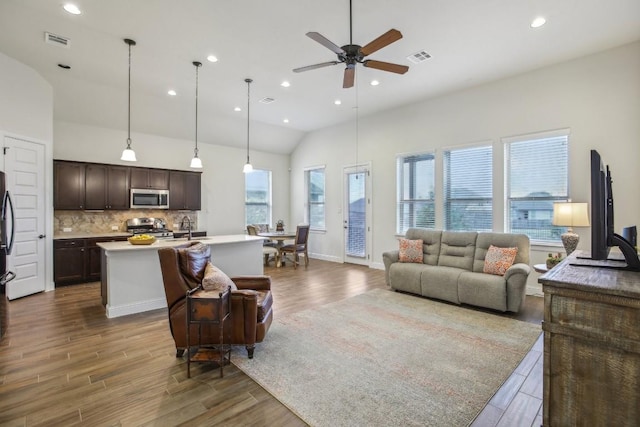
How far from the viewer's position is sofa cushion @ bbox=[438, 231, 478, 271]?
488 centimetres

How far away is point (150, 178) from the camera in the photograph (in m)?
6.92

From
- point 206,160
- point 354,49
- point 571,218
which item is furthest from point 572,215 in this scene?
point 206,160

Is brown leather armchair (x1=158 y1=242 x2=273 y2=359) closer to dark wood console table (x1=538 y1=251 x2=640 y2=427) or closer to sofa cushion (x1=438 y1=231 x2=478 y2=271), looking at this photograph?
dark wood console table (x1=538 y1=251 x2=640 y2=427)

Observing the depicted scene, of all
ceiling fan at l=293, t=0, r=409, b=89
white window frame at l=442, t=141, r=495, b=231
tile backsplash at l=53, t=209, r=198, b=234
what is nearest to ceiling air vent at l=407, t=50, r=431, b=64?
ceiling fan at l=293, t=0, r=409, b=89

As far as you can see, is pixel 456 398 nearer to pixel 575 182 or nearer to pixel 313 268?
pixel 575 182

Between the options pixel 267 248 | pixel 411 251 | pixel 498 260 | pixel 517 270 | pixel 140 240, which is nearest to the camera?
pixel 517 270

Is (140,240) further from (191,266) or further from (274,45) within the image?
(274,45)

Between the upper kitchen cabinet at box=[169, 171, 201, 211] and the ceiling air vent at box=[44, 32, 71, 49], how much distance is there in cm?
339

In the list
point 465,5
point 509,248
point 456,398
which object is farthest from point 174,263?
point 509,248

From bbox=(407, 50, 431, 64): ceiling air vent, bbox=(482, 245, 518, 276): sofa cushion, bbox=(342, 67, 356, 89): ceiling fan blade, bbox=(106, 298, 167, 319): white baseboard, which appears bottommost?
bbox=(106, 298, 167, 319): white baseboard

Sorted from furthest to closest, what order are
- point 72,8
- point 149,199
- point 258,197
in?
point 258,197, point 149,199, point 72,8

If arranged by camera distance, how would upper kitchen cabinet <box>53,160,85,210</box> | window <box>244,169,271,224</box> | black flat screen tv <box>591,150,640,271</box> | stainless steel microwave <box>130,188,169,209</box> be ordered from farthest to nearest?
window <box>244,169,271,224</box>, stainless steel microwave <box>130,188,169,209</box>, upper kitchen cabinet <box>53,160,85,210</box>, black flat screen tv <box>591,150,640,271</box>

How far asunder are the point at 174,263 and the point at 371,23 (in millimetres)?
3365

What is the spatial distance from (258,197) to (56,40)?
5645mm
